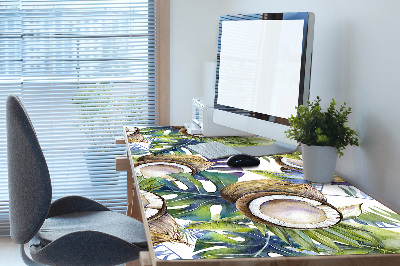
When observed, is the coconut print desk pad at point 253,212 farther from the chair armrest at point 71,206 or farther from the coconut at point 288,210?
the chair armrest at point 71,206

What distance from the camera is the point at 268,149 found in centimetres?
211

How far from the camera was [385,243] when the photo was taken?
1.15 m

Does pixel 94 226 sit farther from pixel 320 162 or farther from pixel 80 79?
pixel 80 79

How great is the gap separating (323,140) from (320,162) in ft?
0.25

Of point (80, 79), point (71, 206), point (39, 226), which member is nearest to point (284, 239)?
point (39, 226)

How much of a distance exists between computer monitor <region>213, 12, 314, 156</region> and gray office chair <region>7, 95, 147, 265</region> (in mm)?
625

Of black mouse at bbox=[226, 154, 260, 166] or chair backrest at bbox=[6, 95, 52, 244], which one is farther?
black mouse at bbox=[226, 154, 260, 166]

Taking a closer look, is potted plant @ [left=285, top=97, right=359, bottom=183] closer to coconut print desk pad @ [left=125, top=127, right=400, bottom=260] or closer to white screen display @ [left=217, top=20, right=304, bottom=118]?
coconut print desk pad @ [left=125, top=127, right=400, bottom=260]

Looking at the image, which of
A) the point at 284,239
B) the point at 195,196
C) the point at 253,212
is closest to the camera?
the point at 284,239

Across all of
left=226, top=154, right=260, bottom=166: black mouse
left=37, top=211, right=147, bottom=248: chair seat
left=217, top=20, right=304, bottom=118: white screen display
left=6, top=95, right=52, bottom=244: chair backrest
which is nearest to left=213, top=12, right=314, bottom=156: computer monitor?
left=217, top=20, right=304, bottom=118: white screen display

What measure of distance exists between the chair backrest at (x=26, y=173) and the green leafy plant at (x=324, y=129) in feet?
2.68

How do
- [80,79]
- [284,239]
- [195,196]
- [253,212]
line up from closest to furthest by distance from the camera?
[284,239] → [253,212] → [195,196] → [80,79]

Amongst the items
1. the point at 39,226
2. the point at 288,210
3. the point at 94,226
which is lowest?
the point at 94,226

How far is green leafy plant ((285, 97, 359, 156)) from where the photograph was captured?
1604mm
